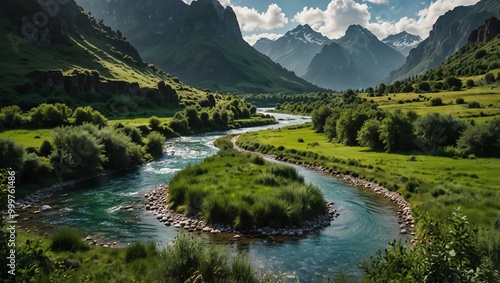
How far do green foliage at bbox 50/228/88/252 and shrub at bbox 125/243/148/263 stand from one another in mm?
3243

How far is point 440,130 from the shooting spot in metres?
60.6

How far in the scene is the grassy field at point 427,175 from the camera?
2930cm

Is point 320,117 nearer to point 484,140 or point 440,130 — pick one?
point 440,130

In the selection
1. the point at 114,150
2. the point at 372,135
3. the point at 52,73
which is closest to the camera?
the point at 114,150

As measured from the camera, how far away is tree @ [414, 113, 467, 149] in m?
61.2

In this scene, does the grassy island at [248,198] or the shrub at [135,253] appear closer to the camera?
the shrub at [135,253]

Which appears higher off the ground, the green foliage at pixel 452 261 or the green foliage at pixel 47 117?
the green foliage at pixel 47 117

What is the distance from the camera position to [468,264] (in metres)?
9.70

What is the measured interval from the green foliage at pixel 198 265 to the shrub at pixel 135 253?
494 cm

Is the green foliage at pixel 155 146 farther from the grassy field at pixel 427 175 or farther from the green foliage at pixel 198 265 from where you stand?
the green foliage at pixel 198 265

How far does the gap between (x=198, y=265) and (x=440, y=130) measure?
6002 cm

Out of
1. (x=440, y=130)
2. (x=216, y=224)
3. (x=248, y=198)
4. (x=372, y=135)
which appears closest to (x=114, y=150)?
(x=248, y=198)

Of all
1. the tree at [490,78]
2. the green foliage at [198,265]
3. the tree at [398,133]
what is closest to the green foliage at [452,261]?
the green foliage at [198,265]

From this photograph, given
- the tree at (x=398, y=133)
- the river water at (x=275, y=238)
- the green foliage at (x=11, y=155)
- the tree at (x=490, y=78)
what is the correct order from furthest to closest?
the tree at (x=490, y=78) → the tree at (x=398, y=133) → the green foliage at (x=11, y=155) → the river water at (x=275, y=238)
